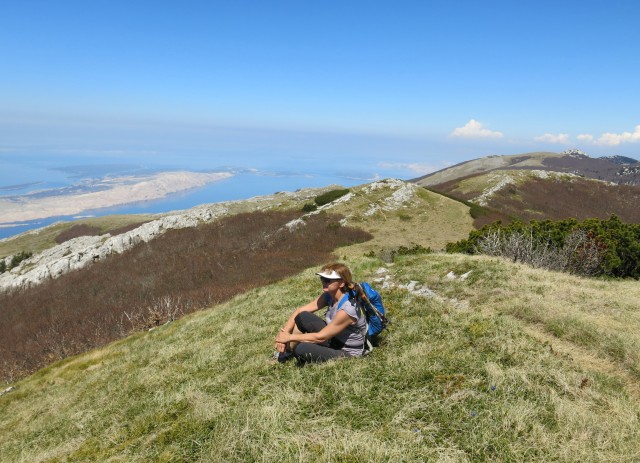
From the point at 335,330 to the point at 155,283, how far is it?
30282 mm

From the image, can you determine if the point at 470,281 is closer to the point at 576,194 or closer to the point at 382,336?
the point at 382,336

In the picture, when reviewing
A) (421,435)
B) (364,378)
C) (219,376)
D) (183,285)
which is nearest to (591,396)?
(421,435)

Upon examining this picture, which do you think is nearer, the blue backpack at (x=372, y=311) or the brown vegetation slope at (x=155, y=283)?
the blue backpack at (x=372, y=311)

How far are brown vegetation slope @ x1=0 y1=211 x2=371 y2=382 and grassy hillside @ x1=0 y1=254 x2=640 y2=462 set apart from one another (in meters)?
11.9

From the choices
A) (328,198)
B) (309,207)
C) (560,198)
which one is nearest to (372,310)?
(309,207)

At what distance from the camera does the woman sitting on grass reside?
7.00 metres

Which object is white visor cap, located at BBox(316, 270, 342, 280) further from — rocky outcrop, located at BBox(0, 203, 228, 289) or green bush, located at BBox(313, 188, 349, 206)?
rocky outcrop, located at BBox(0, 203, 228, 289)

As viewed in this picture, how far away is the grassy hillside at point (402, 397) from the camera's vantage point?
4781mm

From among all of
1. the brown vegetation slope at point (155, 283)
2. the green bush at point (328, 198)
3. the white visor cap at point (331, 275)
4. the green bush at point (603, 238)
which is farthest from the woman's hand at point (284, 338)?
the green bush at point (328, 198)

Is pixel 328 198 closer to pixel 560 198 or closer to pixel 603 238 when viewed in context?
pixel 603 238

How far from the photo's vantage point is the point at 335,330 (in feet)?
23.0

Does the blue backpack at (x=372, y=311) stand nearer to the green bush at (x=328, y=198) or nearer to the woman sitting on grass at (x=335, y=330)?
the woman sitting on grass at (x=335, y=330)

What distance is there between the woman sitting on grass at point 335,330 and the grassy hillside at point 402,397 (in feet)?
1.09

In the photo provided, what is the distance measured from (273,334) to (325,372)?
4713 mm
